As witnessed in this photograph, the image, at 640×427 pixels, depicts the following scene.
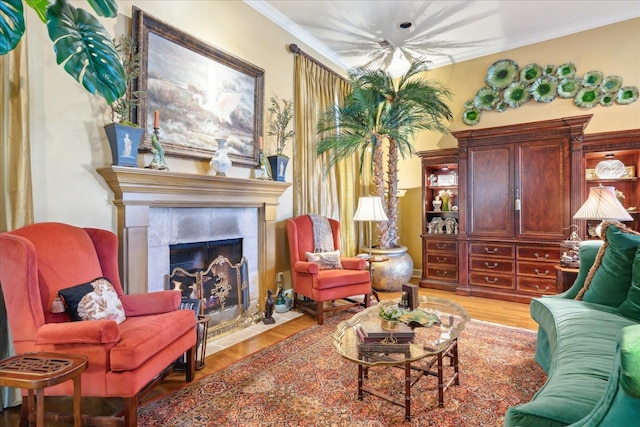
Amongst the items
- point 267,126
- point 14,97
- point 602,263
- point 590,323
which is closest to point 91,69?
point 14,97

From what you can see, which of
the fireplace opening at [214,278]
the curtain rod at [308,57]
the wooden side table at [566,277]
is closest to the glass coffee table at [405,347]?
the wooden side table at [566,277]

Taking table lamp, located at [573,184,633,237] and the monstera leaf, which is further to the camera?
table lamp, located at [573,184,633,237]

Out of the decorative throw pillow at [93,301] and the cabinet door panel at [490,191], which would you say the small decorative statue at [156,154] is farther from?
the cabinet door panel at [490,191]

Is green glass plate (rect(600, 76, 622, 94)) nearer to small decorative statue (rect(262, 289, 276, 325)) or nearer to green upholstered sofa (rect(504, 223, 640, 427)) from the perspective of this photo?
green upholstered sofa (rect(504, 223, 640, 427))

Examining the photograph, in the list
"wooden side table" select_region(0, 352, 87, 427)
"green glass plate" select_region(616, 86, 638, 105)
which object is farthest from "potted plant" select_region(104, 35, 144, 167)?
"green glass plate" select_region(616, 86, 638, 105)

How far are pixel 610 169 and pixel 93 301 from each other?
5.44m

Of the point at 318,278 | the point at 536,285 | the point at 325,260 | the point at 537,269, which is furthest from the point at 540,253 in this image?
the point at 318,278

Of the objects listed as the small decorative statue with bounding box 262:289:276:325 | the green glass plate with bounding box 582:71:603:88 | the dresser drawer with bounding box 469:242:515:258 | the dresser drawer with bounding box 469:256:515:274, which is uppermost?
the green glass plate with bounding box 582:71:603:88

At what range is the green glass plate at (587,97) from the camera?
4172 millimetres

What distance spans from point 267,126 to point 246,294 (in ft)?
6.43

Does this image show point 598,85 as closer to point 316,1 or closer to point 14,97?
point 316,1

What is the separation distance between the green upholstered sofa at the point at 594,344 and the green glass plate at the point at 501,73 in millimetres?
3203

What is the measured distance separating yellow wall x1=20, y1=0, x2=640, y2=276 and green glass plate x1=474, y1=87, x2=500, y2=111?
129 mm

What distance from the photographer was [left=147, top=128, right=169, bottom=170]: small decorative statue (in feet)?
8.44
